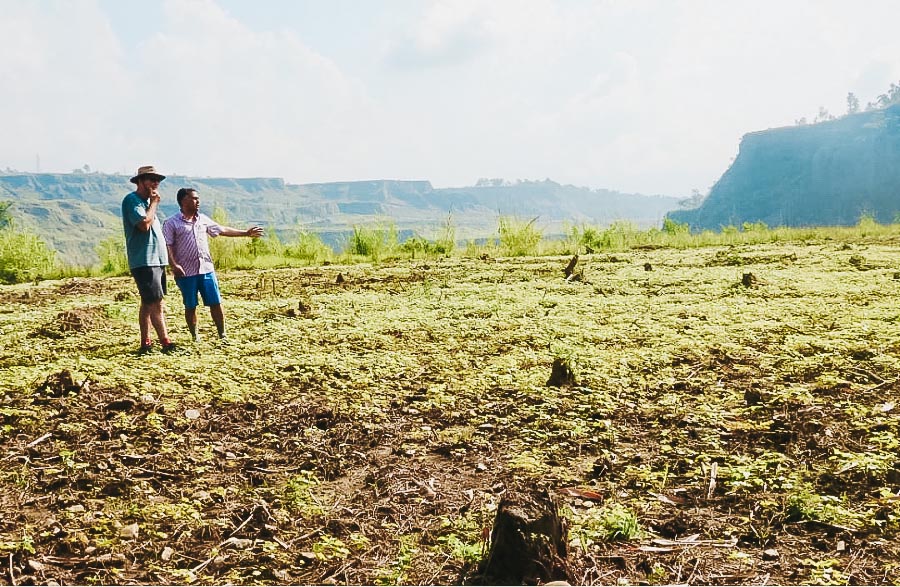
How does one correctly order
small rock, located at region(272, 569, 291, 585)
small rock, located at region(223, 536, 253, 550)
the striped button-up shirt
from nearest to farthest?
small rock, located at region(272, 569, 291, 585) < small rock, located at region(223, 536, 253, 550) < the striped button-up shirt

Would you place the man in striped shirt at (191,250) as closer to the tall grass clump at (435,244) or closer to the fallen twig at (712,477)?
the fallen twig at (712,477)

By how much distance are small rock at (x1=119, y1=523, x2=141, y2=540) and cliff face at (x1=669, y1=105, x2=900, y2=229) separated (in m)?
99.7

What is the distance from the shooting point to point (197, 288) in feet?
21.0

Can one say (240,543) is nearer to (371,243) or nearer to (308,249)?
(308,249)

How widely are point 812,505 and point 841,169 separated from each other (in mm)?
129457

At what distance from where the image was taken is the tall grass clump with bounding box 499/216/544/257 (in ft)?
59.5

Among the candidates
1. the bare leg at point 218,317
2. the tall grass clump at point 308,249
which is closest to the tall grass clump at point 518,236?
the tall grass clump at point 308,249

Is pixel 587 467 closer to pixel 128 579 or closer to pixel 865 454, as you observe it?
pixel 865 454

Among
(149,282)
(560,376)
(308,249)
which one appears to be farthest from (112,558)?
(308,249)

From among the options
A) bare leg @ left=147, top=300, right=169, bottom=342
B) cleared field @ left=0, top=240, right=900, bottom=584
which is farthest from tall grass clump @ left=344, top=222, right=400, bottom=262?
bare leg @ left=147, top=300, right=169, bottom=342

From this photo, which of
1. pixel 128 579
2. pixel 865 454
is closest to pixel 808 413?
pixel 865 454

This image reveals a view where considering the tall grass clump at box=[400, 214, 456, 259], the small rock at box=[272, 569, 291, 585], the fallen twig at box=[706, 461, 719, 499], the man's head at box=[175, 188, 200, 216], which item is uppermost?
the man's head at box=[175, 188, 200, 216]

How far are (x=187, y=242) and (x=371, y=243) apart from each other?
1258 cm

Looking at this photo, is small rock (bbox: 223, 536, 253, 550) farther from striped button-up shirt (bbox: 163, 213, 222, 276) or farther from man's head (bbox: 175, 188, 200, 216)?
man's head (bbox: 175, 188, 200, 216)
